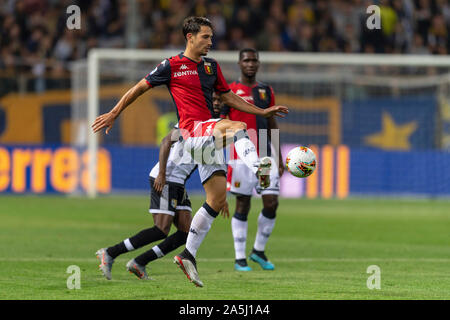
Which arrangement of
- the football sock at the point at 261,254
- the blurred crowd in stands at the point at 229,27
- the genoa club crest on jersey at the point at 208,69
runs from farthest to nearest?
the blurred crowd in stands at the point at 229,27 < the football sock at the point at 261,254 < the genoa club crest on jersey at the point at 208,69

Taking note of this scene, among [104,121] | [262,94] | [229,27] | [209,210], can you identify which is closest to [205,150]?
[209,210]

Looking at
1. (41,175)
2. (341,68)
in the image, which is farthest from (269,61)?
(41,175)

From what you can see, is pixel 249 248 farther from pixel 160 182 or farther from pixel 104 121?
pixel 104 121

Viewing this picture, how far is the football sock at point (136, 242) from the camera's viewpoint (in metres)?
8.32

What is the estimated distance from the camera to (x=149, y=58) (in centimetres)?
2145

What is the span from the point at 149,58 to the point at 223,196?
14035 mm

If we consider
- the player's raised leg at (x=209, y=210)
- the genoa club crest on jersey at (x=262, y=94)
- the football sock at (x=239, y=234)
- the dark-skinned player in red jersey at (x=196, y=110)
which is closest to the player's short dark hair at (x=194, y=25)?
the dark-skinned player in red jersey at (x=196, y=110)

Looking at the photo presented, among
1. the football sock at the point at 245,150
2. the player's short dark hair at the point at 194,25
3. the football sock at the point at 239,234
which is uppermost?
the player's short dark hair at the point at 194,25

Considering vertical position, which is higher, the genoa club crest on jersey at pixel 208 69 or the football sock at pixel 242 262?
the genoa club crest on jersey at pixel 208 69

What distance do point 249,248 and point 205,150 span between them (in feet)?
14.0

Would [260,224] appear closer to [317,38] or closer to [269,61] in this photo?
[269,61]

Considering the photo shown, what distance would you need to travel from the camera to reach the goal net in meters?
21.8

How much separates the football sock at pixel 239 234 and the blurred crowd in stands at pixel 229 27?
1419 centimetres

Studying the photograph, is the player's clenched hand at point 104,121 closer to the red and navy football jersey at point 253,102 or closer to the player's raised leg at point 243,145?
the player's raised leg at point 243,145
